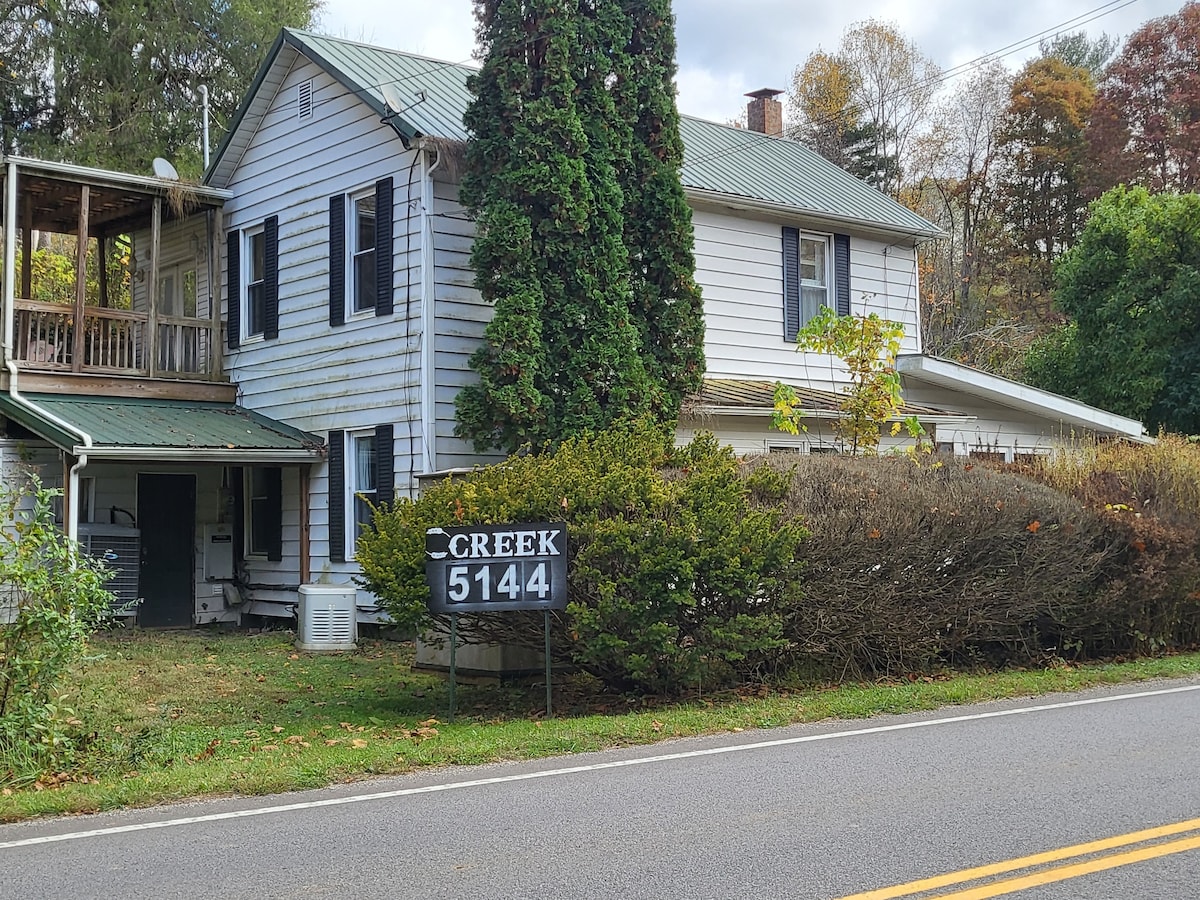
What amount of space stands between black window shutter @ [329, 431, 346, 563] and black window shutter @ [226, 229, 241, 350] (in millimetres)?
3174

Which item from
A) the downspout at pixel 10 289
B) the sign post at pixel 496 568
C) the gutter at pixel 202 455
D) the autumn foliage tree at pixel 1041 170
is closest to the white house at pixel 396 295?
the gutter at pixel 202 455

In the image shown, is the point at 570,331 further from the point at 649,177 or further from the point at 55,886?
the point at 55,886

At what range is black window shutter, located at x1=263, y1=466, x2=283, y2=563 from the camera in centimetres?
1862

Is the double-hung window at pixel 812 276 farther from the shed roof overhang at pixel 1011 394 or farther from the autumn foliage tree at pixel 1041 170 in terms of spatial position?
the autumn foliage tree at pixel 1041 170

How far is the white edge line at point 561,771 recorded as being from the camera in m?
6.94

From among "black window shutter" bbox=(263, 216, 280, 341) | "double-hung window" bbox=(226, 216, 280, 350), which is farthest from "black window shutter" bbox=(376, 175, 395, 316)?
"double-hung window" bbox=(226, 216, 280, 350)

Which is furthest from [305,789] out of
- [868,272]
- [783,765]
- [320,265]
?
[868,272]

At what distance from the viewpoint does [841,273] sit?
66.4 feet

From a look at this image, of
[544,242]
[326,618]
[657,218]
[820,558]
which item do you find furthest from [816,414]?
[326,618]

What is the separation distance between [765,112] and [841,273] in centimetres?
674

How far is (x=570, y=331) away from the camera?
49.5 feet

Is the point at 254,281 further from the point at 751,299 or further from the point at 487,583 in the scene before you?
the point at 487,583

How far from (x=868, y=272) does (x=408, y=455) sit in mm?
8691

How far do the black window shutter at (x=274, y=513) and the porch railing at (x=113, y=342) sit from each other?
6.59ft
